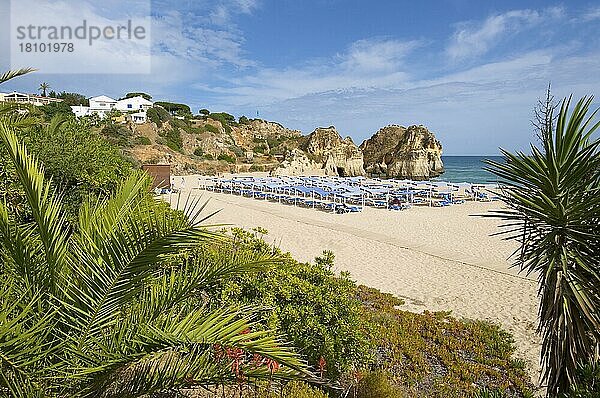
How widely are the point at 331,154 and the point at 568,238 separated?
4974cm

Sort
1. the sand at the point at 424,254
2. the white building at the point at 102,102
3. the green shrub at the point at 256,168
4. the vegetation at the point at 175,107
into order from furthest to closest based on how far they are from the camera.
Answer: the vegetation at the point at 175,107 → the white building at the point at 102,102 → the green shrub at the point at 256,168 → the sand at the point at 424,254

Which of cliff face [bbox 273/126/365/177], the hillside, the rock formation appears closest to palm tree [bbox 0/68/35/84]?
the hillside

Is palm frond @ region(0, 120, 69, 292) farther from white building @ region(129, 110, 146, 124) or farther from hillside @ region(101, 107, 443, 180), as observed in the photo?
white building @ region(129, 110, 146, 124)

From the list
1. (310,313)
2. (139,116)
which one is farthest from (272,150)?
(310,313)

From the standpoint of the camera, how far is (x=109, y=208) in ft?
9.10

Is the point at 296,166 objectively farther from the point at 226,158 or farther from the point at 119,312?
the point at 119,312

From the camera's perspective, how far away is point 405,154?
2277 inches

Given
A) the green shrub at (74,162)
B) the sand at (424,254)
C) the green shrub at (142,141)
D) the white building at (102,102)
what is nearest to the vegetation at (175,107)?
the white building at (102,102)

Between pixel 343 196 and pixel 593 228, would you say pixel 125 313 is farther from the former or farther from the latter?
pixel 343 196

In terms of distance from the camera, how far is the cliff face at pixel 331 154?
51.3 meters

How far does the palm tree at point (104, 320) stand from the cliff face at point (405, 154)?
56.6 meters

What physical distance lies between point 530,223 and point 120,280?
282 cm

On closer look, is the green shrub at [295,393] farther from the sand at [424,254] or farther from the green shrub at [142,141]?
the green shrub at [142,141]

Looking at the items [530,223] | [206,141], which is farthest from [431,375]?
[206,141]
